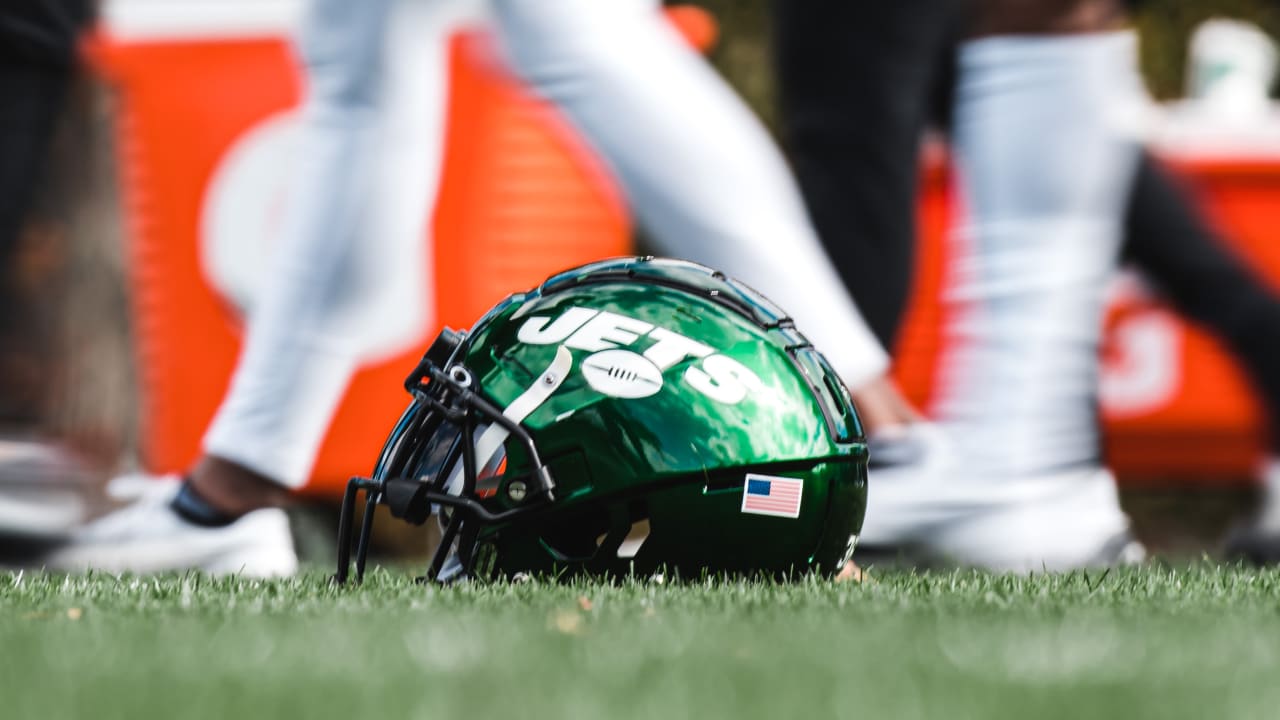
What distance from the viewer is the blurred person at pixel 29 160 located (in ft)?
9.01

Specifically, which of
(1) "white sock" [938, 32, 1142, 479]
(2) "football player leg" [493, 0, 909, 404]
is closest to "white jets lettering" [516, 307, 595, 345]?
(2) "football player leg" [493, 0, 909, 404]

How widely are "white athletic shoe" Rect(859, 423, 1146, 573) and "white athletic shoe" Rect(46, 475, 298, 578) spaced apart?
3.15 feet

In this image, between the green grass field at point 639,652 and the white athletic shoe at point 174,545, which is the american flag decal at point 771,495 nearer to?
the green grass field at point 639,652

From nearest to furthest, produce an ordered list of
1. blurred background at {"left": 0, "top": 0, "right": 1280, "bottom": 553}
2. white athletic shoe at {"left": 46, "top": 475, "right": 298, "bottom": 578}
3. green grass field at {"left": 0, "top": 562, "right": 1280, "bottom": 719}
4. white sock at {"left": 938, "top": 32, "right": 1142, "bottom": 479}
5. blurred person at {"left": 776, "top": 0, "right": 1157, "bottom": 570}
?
green grass field at {"left": 0, "top": 562, "right": 1280, "bottom": 719} → white athletic shoe at {"left": 46, "top": 475, "right": 298, "bottom": 578} → blurred person at {"left": 776, "top": 0, "right": 1157, "bottom": 570} → white sock at {"left": 938, "top": 32, "right": 1142, "bottom": 479} → blurred background at {"left": 0, "top": 0, "right": 1280, "bottom": 553}

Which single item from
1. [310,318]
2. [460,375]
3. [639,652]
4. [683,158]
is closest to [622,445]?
[460,375]

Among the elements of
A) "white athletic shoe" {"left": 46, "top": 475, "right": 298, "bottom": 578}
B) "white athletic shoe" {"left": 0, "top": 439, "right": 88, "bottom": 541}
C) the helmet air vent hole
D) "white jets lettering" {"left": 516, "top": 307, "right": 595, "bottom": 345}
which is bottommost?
"white athletic shoe" {"left": 46, "top": 475, "right": 298, "bottom": 578}

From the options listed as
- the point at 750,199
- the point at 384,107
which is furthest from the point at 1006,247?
the point at 384,107

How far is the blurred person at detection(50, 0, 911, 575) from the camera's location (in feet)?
8.15

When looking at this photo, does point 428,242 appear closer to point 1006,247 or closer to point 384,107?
point 384,107

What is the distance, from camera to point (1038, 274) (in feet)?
9.41

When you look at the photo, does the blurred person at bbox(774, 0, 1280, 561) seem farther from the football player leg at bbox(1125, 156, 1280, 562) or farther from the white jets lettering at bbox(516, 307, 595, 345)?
the white jets lettering at bbox(516, 307, 595, 345)

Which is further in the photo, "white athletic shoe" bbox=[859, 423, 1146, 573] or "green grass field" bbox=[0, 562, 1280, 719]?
"white athletic shoe" bbox=[859, 423, 1146, 573]

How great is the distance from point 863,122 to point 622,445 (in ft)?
4.61

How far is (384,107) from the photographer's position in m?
2.79
